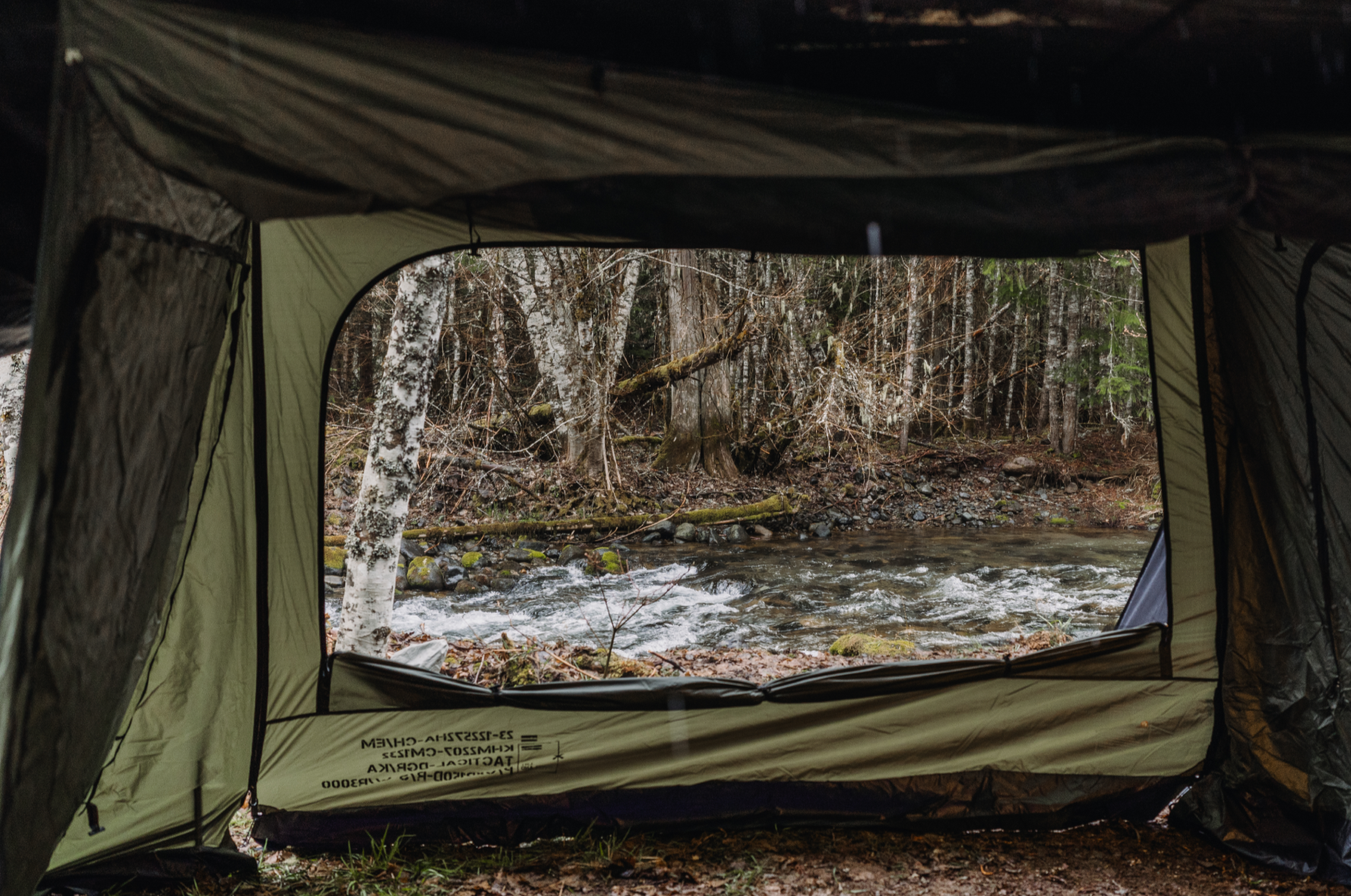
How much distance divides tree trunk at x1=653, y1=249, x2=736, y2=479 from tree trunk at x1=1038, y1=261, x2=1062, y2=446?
7384 mm

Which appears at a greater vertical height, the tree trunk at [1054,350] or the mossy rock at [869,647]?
the tree trunk at [1054,350]

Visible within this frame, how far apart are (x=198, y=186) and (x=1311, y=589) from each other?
Answer: 3.52 meters

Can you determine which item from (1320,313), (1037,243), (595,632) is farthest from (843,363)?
(1037,243)

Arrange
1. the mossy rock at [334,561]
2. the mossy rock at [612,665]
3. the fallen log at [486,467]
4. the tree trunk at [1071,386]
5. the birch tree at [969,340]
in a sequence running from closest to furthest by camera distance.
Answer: the mossy rock at [612,665] → the mossy rock at [334,561] → the fallen log at [486,467] → the birch tree at [969,340] → the tree trunk at [1071,386]

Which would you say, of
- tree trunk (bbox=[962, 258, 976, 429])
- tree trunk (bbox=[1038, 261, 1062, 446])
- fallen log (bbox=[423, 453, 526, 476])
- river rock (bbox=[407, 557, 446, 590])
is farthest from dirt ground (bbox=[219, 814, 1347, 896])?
tree trunk (bbox=[1038, 261, 1062, 446])

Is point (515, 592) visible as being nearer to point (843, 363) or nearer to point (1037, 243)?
point (843, 363)

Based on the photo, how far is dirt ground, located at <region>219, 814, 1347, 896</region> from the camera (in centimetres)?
264

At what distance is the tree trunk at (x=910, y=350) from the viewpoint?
8.88 m

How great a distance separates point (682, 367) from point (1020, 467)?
25.0 feet

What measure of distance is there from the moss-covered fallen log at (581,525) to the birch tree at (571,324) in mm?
1511

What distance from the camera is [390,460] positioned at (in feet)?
13.6

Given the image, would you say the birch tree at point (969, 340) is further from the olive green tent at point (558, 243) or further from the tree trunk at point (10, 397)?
the tree trunk at point (10, 397)

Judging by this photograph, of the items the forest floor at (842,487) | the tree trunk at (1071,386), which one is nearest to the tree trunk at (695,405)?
the forest floor at (842,487)

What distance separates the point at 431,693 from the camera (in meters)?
2.96
